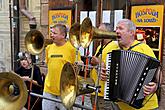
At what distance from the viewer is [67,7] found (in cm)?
570

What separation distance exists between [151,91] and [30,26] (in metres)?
3.92

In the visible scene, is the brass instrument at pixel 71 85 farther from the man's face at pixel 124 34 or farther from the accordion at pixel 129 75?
the man's face at pixel 124 34

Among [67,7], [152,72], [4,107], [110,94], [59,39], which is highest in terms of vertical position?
[67,7]

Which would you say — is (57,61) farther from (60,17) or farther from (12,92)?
(60,17)

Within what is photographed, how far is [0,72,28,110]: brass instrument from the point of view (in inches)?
141

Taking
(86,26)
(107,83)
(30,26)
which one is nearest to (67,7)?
(30,26)

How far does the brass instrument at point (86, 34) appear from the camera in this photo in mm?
3230

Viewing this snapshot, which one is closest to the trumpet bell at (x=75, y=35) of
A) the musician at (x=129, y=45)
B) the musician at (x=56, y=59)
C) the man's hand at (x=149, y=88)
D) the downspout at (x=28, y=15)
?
the musician at (x=56, y=59)

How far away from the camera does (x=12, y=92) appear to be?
371 centimetres

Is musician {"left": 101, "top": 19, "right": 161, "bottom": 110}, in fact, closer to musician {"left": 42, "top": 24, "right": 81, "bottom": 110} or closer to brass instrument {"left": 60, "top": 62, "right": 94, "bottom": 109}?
brass instrument {"left": 60, "top": 62, "right": 94, "bottom": 109}

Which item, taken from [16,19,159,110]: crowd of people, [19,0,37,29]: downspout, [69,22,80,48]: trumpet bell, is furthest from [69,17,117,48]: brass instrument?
[19,0,37,29]: downspout

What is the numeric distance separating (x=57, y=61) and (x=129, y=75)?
4.16 feet

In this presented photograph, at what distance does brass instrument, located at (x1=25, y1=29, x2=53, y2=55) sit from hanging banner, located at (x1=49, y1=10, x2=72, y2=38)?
1.45 metres

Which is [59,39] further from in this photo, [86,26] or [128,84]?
[128,84]
